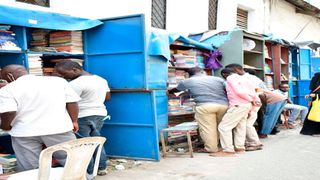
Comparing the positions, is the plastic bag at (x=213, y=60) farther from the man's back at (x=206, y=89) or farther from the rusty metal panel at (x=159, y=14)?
the man's back at (x=206, y=89)

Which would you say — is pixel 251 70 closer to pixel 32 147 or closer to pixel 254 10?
pixel 254 10

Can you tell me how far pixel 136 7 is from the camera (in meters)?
8.78

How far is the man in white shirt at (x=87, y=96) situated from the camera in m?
5.55

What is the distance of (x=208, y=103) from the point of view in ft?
24.1

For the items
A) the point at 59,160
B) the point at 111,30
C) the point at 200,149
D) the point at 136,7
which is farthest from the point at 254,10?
the point at 59,160

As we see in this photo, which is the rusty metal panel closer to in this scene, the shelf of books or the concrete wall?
the concrete wall

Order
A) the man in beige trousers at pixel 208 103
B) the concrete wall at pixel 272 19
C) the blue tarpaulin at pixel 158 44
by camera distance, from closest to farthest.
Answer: the blue tarpaulin at pixel 158 44
the man in beige trousers at pixel 208 103
the concrete wall at pixel 272 19

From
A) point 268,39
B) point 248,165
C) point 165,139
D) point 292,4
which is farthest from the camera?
point 292,4

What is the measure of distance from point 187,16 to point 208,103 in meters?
3.69

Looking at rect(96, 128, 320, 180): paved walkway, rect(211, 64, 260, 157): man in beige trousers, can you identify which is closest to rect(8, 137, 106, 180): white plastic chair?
rect(96, 128, 320, 180): paved walkway

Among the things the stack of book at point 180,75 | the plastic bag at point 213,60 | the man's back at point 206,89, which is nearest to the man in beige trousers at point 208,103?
the man's back at point 206,89

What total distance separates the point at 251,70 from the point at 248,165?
3605mm

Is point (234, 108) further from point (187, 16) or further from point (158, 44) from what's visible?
point (187, 16)

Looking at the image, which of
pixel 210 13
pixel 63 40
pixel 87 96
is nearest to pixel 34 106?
pixel 87 96
